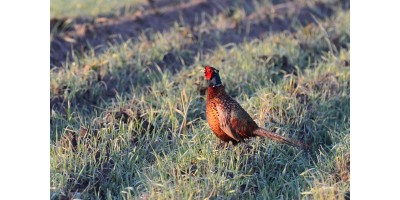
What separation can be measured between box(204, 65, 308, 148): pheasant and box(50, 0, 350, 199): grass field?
0.15 m

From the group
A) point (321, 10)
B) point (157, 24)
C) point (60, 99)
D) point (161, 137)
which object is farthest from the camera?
point (321, 10)

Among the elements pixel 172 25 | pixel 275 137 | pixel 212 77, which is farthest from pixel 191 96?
pixel 172 25

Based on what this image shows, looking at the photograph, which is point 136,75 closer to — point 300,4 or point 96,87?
point 96,87

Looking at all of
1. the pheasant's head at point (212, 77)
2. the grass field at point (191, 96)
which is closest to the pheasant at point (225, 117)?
the pheasant's head at point (212, 77)

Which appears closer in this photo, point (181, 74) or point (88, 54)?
point (181, 74)

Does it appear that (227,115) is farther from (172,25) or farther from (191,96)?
(172,25)

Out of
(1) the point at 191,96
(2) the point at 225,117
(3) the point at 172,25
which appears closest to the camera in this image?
(2) the point at 225,117

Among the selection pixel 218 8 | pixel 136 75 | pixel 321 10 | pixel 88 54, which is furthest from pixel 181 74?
pixel 321 10

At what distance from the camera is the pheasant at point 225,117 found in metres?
4.71

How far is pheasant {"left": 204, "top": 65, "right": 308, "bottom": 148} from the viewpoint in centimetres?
471

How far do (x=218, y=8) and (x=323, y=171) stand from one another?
10.8 ft

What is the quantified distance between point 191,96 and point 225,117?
1.07m

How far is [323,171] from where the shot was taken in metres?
4.77

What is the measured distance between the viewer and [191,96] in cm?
575
